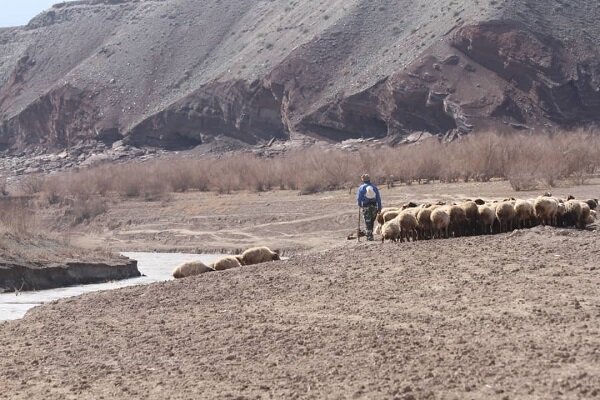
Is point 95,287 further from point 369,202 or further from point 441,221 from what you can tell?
point 441,221

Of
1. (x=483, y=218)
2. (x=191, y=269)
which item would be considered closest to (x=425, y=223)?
(x=483, y=218)

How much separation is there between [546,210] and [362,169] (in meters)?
42.5

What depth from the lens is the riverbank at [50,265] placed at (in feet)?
108

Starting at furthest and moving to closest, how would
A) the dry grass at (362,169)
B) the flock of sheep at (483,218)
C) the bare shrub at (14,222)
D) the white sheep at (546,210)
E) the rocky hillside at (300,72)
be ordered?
the rocky hillside at (300,72)
the dry grass at (362,169)
the bare shrub at (14,222)
the flock of sheep at (483,218)
the white sheep at (546,210)

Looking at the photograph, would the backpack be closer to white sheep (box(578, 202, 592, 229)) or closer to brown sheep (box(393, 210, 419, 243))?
brown sheep (box(393, 210, 419, 243))

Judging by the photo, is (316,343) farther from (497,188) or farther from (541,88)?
(541,88)

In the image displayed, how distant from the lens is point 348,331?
13.5 m

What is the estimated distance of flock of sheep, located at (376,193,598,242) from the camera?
23250 millimetres

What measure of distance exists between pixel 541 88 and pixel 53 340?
7269 cm

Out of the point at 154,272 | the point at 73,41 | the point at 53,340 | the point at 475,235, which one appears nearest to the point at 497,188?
the point at 154,272

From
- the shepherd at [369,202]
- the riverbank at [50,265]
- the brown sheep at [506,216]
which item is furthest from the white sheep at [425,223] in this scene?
the riverbank at [50,265]

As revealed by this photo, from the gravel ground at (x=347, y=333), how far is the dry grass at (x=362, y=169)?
108 ft

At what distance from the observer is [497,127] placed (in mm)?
81312

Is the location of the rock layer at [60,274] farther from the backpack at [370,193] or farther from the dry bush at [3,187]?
the dry bush at [3,187]
